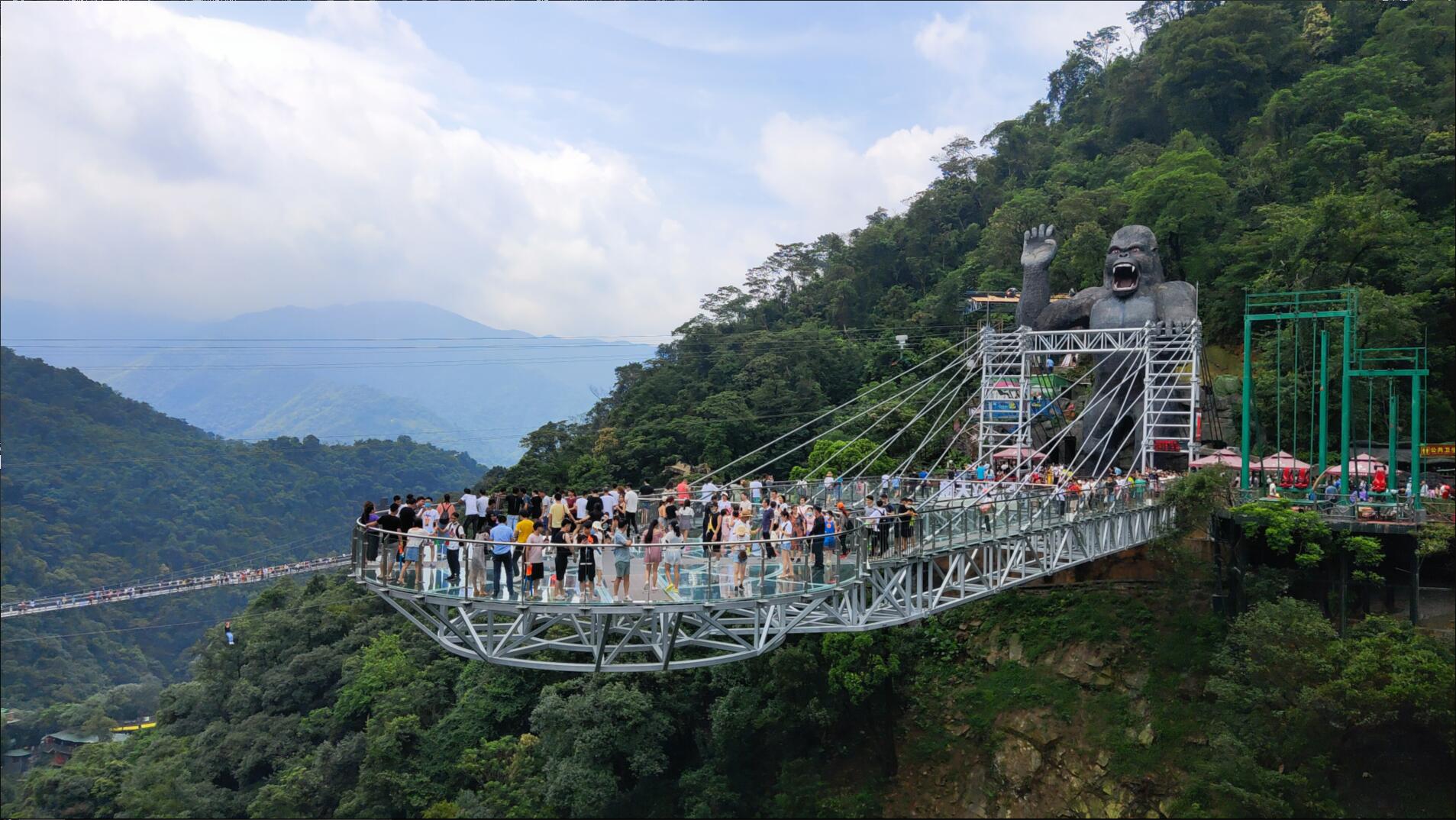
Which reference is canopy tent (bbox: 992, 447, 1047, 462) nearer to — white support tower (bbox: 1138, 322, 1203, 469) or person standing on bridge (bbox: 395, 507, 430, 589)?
white support tower (bbox: 1138, 322, 1203, 469)

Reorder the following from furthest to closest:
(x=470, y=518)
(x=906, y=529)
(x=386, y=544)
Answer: (x=906, y=529) < (x=470, y=518) < (x=386, y=544)

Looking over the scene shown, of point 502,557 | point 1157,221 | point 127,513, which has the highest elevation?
point 1157,221

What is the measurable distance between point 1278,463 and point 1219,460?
4.19 ft

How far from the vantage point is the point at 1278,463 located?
20516 mm

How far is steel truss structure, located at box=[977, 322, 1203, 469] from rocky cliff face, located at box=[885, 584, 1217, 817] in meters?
3.64

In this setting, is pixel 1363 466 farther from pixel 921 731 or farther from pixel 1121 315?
pixel 921 731

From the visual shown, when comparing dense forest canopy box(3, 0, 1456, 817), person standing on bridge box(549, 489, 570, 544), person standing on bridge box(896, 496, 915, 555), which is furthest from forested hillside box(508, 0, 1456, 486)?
person standing on bridge box(549, 489, 570, 544)

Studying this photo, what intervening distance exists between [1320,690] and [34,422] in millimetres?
73115

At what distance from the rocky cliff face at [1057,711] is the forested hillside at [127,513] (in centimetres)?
4442

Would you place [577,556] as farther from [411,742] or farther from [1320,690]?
[411,742]

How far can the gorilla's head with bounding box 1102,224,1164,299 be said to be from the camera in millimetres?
22906

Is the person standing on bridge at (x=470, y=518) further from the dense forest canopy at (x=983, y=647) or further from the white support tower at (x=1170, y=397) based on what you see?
the white support tower at (x=1170, y=397)

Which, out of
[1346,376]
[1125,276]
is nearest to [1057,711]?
[1346,376]

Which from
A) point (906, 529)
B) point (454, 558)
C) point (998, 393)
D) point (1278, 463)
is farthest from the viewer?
point (998, 393)
